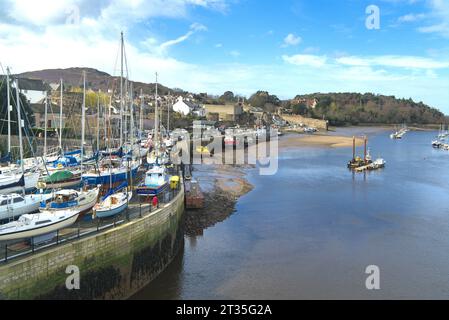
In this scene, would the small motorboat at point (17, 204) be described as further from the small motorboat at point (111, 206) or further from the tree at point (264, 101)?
the tree at point (264, 101)

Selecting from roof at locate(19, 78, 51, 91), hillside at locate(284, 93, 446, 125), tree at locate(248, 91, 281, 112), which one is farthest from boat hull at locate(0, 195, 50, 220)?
hillside at locate(284, 93, 446, 125)

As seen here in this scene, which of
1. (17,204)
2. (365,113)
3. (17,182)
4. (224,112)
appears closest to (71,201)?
(17,204)

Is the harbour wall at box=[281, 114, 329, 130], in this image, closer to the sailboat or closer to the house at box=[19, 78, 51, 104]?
the house at box=[19, 78, 51, 104]

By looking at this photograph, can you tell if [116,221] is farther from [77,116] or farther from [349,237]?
[77,116]

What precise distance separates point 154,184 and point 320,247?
9566 millimetres

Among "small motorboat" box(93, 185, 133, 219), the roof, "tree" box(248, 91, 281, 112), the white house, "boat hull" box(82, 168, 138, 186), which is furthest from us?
"tree" box(248, 91, 281, 112)

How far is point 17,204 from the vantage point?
17938mm

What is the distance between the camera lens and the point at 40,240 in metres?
14.5

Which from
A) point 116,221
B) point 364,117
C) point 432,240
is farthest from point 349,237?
point 364,117

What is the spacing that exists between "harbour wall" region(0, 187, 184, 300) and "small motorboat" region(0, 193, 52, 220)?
4.49 meters

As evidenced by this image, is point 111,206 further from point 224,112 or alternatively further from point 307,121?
point 307,121

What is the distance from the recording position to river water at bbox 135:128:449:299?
18.5 m

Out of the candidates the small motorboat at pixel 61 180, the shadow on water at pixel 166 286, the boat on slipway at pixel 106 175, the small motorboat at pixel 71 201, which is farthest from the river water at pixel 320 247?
the small motorboat at pixel 61 180
